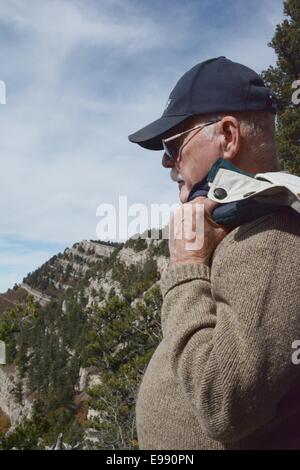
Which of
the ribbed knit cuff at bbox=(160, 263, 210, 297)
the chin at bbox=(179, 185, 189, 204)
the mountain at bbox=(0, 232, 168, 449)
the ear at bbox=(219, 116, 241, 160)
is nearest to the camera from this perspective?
the ribbed knit cuff at bbox=(160, 263, 210, 297)

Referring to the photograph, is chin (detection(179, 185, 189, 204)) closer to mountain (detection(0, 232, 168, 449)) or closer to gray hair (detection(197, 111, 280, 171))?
gray hair (detection(197, 111, 280, 171))

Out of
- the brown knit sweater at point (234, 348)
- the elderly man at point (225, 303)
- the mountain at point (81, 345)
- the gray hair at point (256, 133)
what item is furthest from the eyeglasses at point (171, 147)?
the mountain at point (81, 345)

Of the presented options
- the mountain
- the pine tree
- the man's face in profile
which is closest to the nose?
the man's face in profile

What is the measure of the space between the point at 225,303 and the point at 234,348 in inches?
5.5

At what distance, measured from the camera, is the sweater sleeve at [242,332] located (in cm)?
116

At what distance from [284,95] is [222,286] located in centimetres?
1458

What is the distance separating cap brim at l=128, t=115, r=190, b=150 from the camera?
161 cm

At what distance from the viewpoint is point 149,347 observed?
22.3 meters

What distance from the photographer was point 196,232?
1.39 meters

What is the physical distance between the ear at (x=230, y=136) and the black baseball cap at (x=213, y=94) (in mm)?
47

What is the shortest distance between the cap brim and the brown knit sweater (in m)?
0.47

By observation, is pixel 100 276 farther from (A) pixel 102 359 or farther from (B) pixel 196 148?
(B) pixel 196 148

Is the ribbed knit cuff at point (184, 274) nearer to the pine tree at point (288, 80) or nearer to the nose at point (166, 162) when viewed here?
the nose at point (166, 162)

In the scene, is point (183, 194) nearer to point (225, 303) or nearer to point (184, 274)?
point (184, 274)
